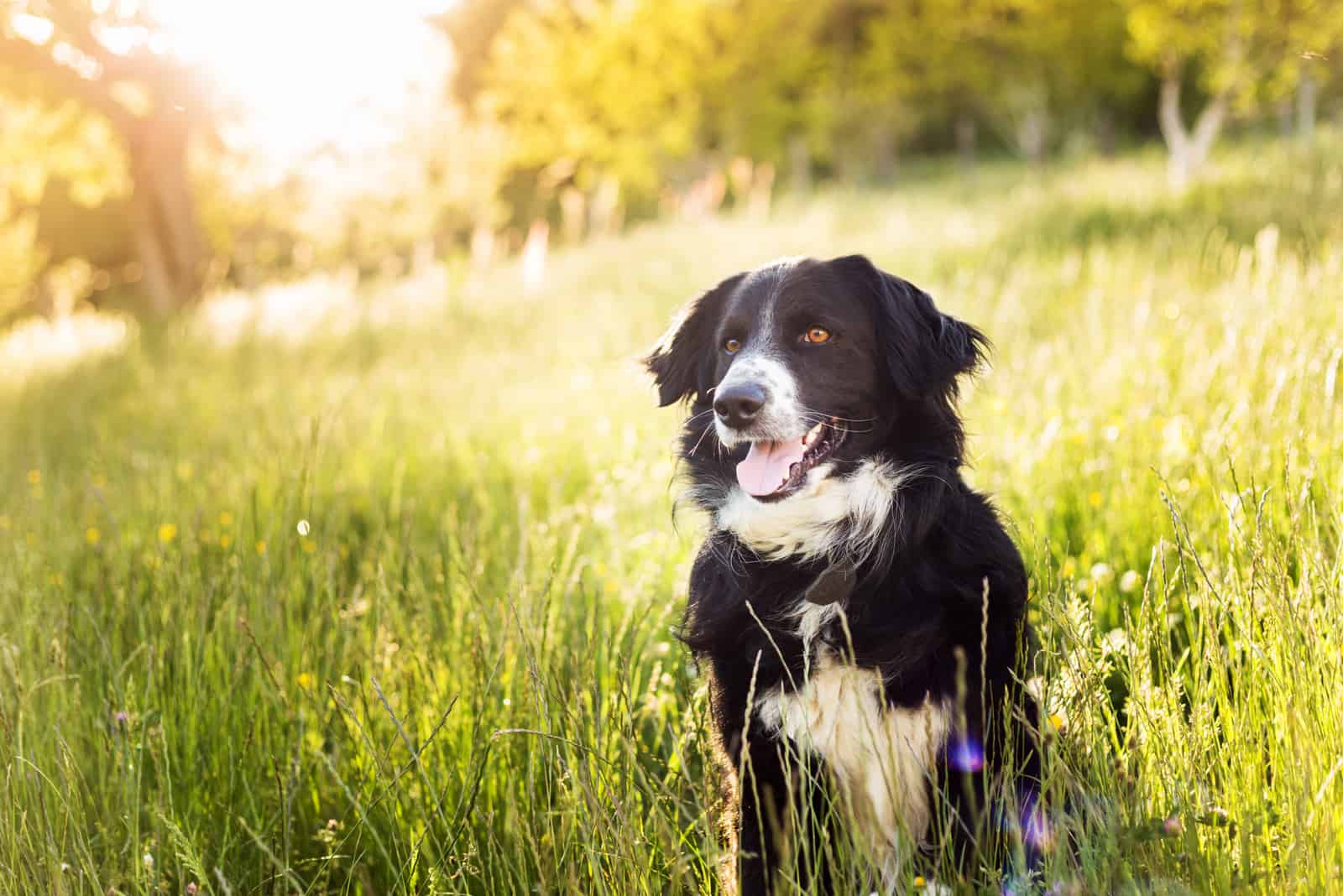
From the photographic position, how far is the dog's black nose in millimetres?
2428

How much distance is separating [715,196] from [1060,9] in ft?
59.3

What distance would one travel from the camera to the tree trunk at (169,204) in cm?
1602

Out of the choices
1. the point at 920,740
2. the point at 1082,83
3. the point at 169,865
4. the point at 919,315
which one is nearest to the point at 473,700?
the point at 169,865

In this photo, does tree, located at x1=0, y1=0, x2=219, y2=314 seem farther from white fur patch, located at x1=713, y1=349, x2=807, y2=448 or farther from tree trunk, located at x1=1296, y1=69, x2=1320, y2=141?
tree trunk, located at x1=1296, y1=69, x2=1320, y2=141

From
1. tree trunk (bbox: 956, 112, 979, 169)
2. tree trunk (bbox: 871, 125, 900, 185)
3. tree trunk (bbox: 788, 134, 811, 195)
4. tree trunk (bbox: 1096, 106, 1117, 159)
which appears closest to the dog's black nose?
tree trunk (bbox: 788, 134, 811, 195)

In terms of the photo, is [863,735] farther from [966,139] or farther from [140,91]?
[966,139]

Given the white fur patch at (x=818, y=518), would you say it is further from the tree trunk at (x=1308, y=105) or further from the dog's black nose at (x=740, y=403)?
the tree trunk at (x=1308, y=105)

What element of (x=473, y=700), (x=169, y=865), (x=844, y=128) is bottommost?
(x=169, y=865)

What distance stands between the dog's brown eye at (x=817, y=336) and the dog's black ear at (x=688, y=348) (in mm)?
374

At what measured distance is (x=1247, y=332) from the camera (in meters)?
4.02

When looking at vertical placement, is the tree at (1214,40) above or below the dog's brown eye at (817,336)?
above

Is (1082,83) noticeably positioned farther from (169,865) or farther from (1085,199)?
(169,865)

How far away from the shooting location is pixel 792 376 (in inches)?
100

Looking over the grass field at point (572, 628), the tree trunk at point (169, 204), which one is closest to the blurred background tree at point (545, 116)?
the tree trunk at point (169, 204)
